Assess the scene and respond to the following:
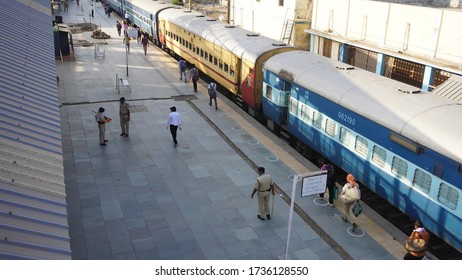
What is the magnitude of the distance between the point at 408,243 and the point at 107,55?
2951cm

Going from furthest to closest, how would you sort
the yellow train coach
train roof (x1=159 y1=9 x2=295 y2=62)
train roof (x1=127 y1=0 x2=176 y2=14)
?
train roof (x1=127 y1=0 x2=176 y2=14) < train roof (x1=159 y1=9 x2=295 y2=62) < the yellow train coach

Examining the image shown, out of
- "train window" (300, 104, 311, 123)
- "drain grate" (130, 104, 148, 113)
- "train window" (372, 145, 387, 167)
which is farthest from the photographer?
"drain grate" (130, 104, 148, 113)

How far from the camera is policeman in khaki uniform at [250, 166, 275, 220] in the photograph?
12.1 metres

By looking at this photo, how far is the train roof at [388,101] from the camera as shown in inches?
425

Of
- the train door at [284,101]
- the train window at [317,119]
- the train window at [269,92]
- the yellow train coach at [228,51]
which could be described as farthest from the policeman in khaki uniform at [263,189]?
the yellow train coach at [228,51]

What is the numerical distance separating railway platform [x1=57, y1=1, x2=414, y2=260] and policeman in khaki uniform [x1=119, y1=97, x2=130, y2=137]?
375 millimetres

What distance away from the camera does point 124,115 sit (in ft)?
59.1

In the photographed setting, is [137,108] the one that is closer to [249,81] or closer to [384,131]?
[249,81]

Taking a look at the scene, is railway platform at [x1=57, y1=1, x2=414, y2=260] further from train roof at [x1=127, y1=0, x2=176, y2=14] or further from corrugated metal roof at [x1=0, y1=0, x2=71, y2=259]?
train roof at [x1=127, y1=0, x2=176, y2=14]

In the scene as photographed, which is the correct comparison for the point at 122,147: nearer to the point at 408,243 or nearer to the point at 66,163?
the point at 66,163

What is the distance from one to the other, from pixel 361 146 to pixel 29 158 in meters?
9.03

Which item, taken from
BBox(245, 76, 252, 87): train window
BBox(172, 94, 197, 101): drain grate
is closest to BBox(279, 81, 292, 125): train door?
BBox(245, 76, 252, 87): train window

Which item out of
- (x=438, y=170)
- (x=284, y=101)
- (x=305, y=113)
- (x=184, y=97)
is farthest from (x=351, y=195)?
(x=184, y=97)

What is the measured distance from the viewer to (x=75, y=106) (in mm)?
22375
